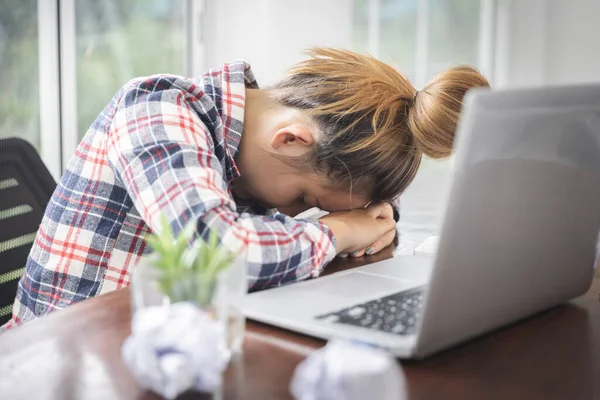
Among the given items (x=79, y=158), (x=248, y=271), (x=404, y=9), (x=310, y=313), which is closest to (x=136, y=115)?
(x=79, y=158)

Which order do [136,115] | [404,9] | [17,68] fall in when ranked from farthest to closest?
1. [404,9]
2. [17,68]
3. [136,115]

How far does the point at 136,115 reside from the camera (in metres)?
1.00

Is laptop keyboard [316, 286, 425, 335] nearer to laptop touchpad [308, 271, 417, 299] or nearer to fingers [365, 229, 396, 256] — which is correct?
laptop touchpad [308, 271, 417, 299]

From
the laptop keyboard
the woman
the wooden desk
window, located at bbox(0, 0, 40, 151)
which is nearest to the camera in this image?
the wooden desk

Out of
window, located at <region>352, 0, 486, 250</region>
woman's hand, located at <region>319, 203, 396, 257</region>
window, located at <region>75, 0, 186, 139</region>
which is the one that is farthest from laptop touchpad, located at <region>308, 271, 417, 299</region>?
window, located at <region>352, 0, 486, 250</region>

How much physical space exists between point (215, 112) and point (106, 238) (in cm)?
23

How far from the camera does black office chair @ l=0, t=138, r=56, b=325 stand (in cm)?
116

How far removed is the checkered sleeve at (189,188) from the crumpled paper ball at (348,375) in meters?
0.36

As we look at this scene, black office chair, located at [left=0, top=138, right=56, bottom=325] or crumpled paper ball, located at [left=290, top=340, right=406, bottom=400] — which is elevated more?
crumpled paper ball, located at [left=290, top=340, right=406, bottom=400]

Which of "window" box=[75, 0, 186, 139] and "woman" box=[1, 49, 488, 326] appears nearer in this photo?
"woman" box=[1, 49, 488, 326]

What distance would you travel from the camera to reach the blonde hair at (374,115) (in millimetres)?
1056

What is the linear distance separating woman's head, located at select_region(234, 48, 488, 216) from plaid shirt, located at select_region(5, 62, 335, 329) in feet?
0.30

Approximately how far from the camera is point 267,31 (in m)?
2.56

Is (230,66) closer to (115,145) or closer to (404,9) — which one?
(115,145)
